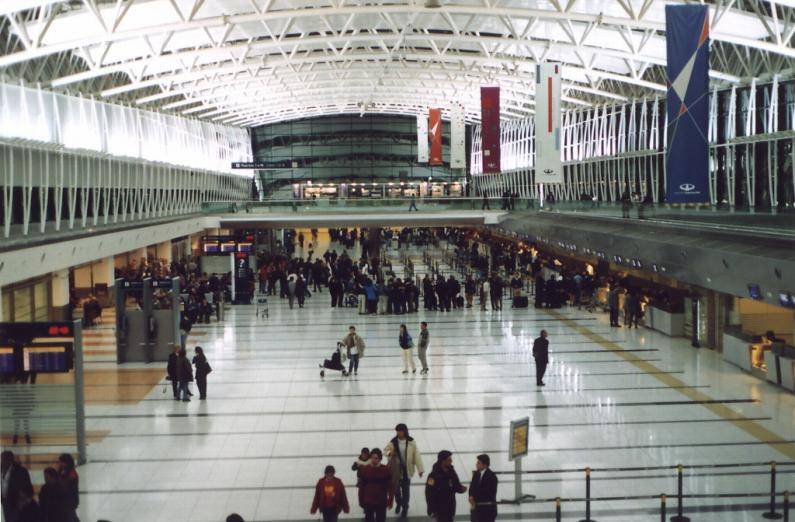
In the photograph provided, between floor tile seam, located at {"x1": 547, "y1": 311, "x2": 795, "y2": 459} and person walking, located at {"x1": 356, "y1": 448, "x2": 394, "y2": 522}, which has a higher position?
person walking, located at {"x1": 356, "y1": 448, "x2": 394, "y2": 522}

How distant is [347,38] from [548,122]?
1231cm

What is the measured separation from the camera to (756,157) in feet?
92.9

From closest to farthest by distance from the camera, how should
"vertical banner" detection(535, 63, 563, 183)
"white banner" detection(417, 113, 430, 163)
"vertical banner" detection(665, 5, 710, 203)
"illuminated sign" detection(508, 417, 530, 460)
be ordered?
1. "illuminated sign" detection(508, 417, 530, 460)
2. "vertical banner" detection(665, 5, 710, 203)
3. "vertical banner" detection(535, 63, 563, 183)
4. "white banner" detection(417, 113, 430, 163)

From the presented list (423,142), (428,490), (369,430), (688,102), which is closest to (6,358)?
(369,430)

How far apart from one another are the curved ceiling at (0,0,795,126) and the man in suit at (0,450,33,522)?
34.6ft

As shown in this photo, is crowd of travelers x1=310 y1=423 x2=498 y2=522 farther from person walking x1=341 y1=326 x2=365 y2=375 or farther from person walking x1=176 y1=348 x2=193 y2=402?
person walking x1=341 y1=326 x2=365 y2=375

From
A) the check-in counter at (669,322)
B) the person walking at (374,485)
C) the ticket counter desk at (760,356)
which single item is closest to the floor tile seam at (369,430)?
the ticket counter desk at (760,356)

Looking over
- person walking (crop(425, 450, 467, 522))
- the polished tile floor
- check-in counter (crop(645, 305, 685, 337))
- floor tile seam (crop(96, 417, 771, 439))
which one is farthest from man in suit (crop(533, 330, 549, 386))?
person walking (crop(425, 450, 467, 522))

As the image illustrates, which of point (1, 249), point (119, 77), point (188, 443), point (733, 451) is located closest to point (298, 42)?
point (119, 77)

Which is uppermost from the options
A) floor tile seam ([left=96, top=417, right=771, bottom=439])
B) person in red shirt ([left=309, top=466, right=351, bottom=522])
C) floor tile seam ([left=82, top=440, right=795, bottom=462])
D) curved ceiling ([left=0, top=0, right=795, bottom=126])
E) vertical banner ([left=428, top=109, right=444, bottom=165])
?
curved ceiling ([left=0, top=0, right=795, bottom=126])

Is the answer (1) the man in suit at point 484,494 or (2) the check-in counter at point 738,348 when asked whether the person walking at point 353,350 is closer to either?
(2) the check-in counter at point 738,348

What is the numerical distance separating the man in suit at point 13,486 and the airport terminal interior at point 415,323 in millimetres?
38

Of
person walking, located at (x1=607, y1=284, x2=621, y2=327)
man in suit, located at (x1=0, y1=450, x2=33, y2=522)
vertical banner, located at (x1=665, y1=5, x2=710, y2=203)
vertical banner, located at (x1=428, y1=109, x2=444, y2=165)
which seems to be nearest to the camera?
man in suit, located at (x1=0, y1=450, x2=33, y2=522)

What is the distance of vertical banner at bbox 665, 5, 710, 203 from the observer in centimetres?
1470
